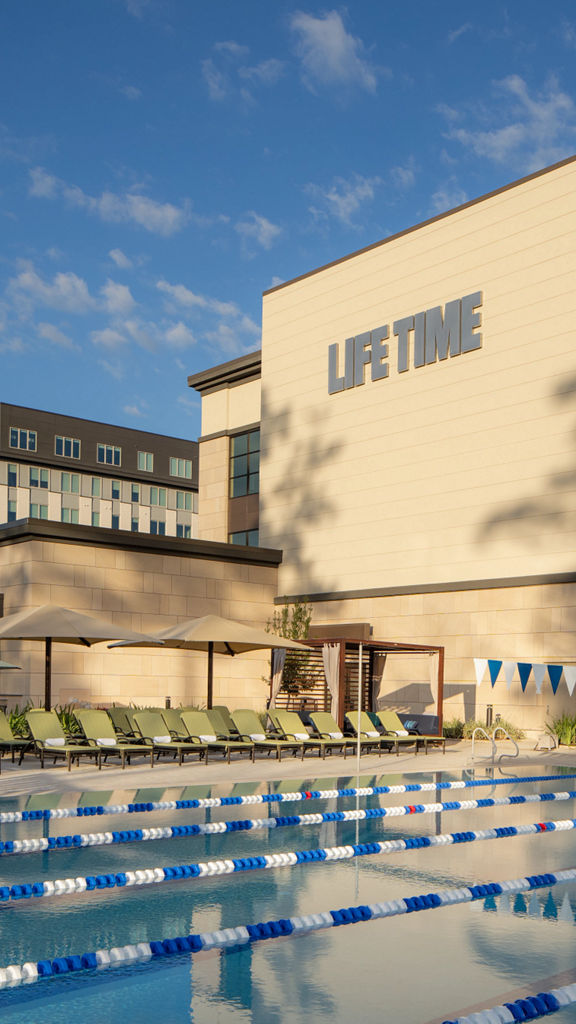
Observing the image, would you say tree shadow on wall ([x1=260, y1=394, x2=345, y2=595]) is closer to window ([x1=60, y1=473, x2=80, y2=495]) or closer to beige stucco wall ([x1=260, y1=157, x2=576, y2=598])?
beige stucco wall ([x1=260, y1=157, x2=576, y2=598])

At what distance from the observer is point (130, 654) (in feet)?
94.9

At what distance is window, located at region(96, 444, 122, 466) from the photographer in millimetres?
83562

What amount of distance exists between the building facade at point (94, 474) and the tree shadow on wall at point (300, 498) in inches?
1818

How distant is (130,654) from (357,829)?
17919 mm

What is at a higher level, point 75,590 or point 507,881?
point 75,590

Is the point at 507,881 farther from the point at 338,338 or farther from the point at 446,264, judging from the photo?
the point at 338,338

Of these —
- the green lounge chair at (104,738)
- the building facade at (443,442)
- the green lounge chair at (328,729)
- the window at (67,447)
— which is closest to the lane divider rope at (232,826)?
the green lounge chair at (104,738)

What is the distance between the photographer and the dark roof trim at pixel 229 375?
3803 centimetres

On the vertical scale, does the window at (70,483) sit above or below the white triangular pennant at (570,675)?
above

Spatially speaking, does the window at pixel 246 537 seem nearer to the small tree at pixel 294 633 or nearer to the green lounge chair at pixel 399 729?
the small tree at pixel 294 633

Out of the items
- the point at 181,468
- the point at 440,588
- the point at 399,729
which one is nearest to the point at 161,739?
the point at 399,729

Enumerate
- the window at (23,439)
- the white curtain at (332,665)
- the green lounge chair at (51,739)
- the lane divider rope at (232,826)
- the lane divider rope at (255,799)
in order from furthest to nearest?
the window at (23,439), the white curtain at (332,665), the green lounge chair at (51,739), the lane divider rope at (255,799), the lane divider rope at (232,826)

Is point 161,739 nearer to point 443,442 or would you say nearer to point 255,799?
point 255,799

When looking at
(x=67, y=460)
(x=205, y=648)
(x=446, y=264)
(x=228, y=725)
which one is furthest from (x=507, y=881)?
(x=67, y=460)
